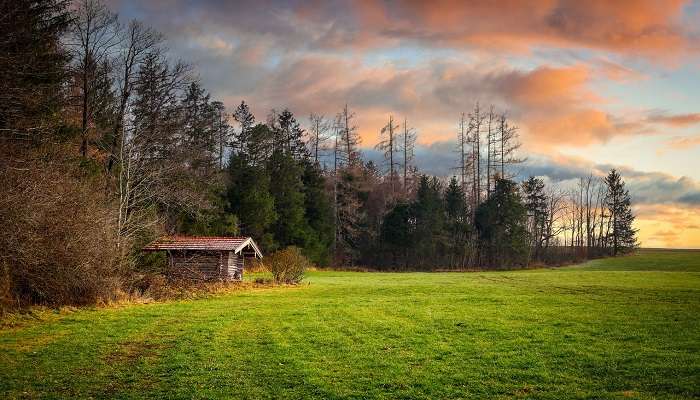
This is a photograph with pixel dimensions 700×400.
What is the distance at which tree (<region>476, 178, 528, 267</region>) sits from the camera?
2803 inches

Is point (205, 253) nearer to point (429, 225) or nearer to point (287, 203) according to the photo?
point (287, 203)

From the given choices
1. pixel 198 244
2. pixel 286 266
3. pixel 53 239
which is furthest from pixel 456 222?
pixel 53 239

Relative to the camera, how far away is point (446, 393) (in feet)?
32.6

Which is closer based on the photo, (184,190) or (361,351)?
(361,351)

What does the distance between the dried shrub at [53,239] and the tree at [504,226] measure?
189 ft

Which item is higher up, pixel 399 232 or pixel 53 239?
pixel 399 232

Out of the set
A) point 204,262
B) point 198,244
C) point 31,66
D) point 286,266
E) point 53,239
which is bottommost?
point 286,266

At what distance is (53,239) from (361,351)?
507 inches

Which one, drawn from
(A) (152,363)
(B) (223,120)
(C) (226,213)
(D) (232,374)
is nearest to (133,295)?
(A) (152,363)

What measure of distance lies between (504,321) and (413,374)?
7.84m

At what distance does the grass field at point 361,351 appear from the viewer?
10258 millimetres

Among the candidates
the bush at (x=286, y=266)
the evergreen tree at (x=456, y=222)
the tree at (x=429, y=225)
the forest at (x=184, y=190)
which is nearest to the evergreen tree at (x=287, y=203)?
the forest at (x=184, y=190)

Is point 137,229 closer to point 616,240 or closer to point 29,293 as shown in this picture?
point 29,293

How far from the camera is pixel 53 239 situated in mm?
19234
